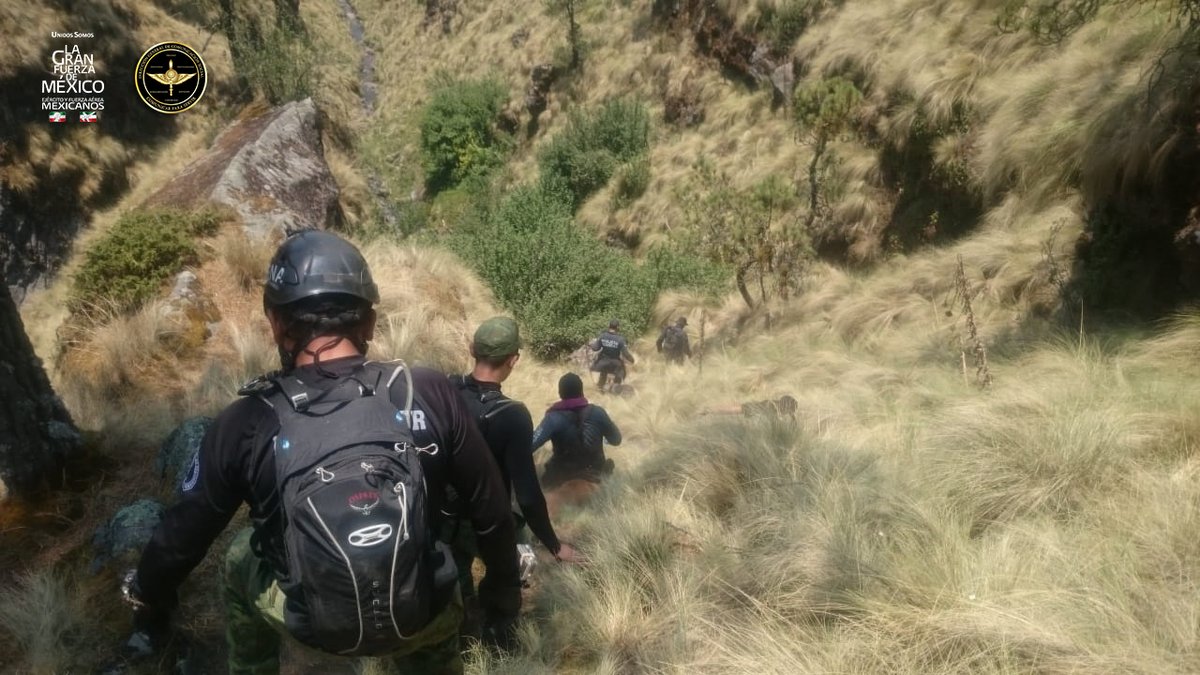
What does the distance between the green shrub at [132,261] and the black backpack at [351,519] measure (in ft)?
21.7

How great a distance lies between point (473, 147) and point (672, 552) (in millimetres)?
22426

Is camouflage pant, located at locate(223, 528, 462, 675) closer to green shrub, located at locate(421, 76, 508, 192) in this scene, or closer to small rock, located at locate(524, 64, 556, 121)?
small rock, located at locate(524, 64, 556, 121)

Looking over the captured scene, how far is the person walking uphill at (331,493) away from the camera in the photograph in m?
1.53

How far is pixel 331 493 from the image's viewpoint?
151cm

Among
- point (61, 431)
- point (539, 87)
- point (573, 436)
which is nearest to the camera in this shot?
point (61, 431)

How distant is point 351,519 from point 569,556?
6.27ft

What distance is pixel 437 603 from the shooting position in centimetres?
179

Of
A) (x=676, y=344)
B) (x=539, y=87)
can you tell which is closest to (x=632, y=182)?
(x=539, y=87)

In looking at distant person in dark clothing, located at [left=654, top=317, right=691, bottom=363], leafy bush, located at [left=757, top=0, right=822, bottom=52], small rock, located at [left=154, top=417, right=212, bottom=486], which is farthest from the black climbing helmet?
leafy bush, located at [left=757, top=0, right=822, bottom=52]

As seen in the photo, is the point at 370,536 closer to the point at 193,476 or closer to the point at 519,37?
the point at 193,476

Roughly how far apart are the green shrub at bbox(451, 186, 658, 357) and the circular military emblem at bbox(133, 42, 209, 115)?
6.10m

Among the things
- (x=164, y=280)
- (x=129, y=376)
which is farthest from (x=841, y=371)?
(x=164, y=280)

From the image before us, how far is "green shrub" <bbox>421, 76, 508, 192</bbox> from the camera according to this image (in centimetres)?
2384

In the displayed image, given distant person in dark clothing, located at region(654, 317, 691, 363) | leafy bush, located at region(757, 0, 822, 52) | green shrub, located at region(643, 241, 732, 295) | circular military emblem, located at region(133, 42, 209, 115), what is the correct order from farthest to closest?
leafy bush, located at region(757, 0, 822, 52), circular military emblem, located at region(133, 42, 209, 115), green shrub, located at region(643, 241, 732, 295), distant person in dark clothing, located at region(654, 317, 691, 363)
